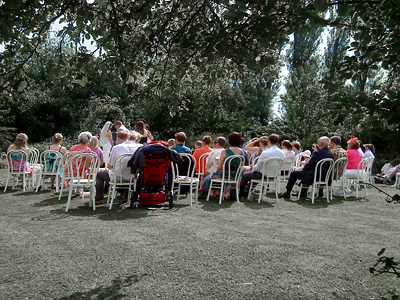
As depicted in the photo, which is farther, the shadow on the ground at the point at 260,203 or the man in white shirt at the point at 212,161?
the man in white shirt at the point at 212,161

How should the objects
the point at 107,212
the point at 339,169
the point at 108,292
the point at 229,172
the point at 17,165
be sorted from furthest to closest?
the point at 339,169
the point at 17,165
the point at 229,172
the point at 107,212
the point at 108,292

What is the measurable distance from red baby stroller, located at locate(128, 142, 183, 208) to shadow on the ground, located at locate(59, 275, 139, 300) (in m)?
3.40

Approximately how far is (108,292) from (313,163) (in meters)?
6.45

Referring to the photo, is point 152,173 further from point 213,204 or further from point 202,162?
point 202,162

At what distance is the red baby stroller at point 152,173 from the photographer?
20.9 ft

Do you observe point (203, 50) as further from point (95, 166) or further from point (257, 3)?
point (95, 166)

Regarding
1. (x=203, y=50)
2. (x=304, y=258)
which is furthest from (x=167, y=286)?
(x=203, y=50)

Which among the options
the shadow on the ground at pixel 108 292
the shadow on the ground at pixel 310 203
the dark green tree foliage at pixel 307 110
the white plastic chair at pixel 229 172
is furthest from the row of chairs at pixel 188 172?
the dark green tree foliage at pixel 307 110

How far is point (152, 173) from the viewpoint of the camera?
652 cm

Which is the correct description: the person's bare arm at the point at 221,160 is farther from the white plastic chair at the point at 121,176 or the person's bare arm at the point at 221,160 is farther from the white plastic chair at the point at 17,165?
the white plastic chair at the point at 17,165

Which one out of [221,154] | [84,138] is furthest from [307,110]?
[84,138]

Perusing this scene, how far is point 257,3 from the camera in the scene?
2.57m

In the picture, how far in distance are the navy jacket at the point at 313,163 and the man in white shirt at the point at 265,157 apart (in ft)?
2.64

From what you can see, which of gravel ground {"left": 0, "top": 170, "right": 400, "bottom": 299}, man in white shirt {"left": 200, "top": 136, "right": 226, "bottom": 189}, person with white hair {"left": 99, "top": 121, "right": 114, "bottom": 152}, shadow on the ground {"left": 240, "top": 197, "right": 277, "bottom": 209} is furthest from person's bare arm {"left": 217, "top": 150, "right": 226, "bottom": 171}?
person with white hair {"left": 99, "top": 121, "right": 114, "bottom": 152}
